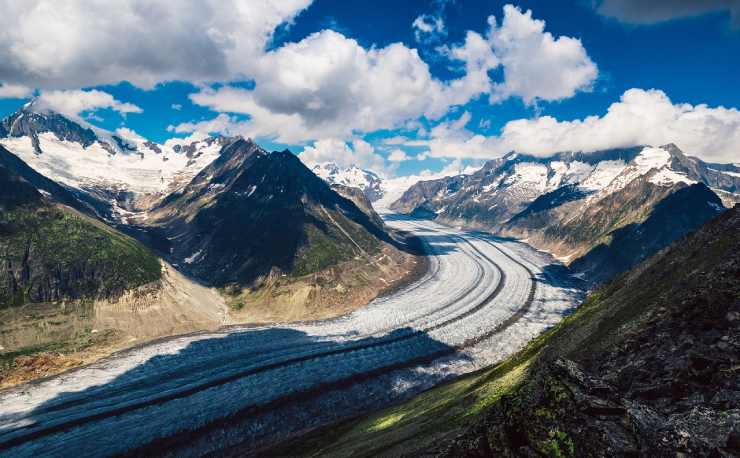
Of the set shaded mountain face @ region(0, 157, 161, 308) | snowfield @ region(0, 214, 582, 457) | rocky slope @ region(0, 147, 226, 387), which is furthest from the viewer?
shaded mountain face @ region(0, 157, 161, 308)

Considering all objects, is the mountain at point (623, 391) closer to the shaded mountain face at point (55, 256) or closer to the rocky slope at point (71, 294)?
the rocky slope at point (71, 294)

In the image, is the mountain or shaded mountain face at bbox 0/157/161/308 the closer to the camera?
the mountain

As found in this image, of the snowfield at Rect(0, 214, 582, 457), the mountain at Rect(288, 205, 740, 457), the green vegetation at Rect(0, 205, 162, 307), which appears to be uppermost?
the green vegetation at Rect(0, 205, 162, 307)

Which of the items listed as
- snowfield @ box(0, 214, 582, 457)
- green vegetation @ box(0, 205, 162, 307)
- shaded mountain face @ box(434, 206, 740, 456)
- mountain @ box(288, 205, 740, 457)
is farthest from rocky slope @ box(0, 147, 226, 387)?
shaded mountain face @ box(434, 206, 740, 456)

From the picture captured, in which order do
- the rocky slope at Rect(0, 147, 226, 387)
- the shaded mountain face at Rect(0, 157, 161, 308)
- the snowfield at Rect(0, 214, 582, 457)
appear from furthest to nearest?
the shaded mountain face at Rect(0, 157, 161, 308)
the rocky slope at Rect(0, 147, 226, 387)
the snowfield at Rect(0, 214, 582, 457)

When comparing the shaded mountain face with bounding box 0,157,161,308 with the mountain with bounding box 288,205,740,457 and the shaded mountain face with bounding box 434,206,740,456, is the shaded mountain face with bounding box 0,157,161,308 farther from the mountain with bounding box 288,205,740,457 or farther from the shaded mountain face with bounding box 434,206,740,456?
the shaded mountain face with bounding box 434,206,740,456

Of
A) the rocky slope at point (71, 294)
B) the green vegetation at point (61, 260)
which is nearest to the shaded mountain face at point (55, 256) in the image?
the green vegetation at point (61, 260)

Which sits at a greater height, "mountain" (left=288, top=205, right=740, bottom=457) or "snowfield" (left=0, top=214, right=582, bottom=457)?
"mountain" (left=288, top=205, right=740, bottom=457)
